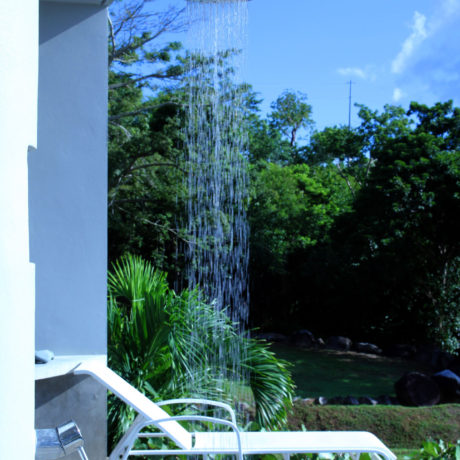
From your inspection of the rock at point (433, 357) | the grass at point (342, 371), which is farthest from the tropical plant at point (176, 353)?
the rock at point (433, 357)

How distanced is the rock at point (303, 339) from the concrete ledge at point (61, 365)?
393 inches

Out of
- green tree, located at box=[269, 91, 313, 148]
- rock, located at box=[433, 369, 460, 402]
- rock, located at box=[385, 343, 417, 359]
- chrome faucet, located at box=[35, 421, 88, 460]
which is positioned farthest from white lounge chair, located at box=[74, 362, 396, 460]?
green tree, located at box=[269, 91, 313, 148]

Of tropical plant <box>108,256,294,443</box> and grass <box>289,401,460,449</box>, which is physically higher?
tropical plant <box>108,256,294,443</box>

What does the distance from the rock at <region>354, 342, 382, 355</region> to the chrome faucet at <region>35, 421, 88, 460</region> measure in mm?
11450

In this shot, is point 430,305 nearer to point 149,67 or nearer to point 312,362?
point 312,362

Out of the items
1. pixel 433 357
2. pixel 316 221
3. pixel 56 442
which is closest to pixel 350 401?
pixel 433 357

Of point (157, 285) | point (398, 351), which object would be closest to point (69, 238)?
point (157, 285)

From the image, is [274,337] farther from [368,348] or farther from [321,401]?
[321,401]

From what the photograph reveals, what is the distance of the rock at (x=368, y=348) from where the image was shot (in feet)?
41.2

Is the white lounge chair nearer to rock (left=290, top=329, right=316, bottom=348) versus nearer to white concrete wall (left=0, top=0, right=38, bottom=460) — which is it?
white concrete wall (left=0, top=0, right=38, bottom=460)

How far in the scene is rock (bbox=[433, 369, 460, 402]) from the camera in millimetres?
8375

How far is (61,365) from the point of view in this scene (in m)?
3.32

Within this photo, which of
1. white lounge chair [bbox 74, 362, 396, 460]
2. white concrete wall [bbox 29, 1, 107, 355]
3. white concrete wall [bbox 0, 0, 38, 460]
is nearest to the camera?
white concrete wall [bbox 0, 0, 38, 460]

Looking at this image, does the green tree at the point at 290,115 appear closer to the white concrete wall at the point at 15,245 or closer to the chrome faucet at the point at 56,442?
the chrome faucet at the point at 56,442
